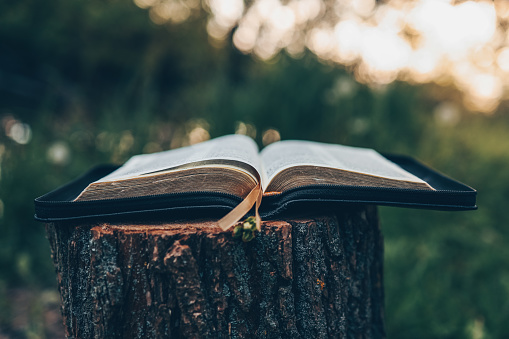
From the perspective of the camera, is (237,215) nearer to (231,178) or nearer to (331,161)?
(231,178)

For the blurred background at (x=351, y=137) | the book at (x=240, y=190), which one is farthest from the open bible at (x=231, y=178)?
the blurred background at (x=351, y=137)

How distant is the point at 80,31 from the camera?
731 cm

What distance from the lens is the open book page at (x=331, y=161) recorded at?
35.4 inches

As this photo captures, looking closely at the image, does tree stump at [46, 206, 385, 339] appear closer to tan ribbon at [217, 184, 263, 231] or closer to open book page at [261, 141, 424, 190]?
tan ribbon at [217, 184, 263, 231]

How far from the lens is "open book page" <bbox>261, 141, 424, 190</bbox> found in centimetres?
90

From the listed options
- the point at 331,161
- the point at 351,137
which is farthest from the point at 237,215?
the point at 351,137

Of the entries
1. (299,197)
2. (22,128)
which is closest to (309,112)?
(299,197)

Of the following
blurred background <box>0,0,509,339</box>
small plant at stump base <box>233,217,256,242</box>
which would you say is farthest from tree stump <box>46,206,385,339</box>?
blurred background <box>0,0,509,339</box>

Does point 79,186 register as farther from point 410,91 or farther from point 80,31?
point 80,31

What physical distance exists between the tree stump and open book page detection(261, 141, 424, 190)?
152 millimetres

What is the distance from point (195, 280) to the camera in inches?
30.3

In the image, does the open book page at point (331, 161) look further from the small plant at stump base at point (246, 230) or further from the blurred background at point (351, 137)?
the blurred background at point (351, 137)

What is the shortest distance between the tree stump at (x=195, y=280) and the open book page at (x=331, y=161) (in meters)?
0.15

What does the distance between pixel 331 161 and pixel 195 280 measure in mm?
472
